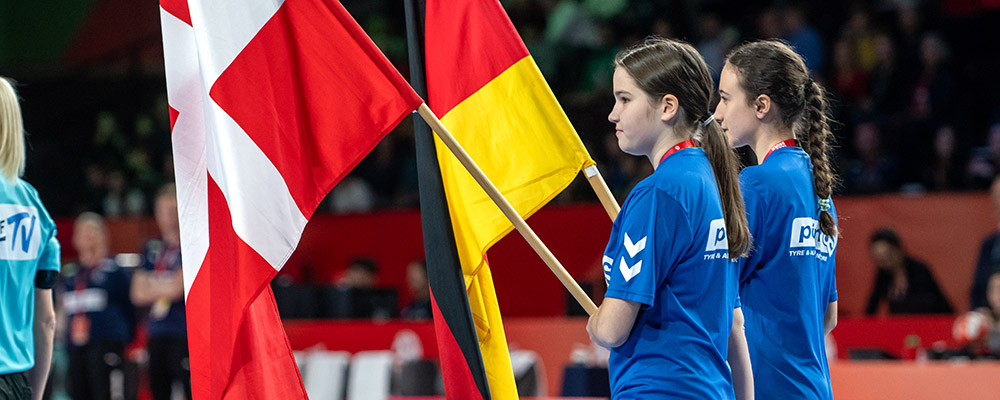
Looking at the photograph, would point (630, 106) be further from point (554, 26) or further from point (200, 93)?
point (554, 26)

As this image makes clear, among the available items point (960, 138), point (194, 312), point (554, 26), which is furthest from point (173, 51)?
point (554, 26)

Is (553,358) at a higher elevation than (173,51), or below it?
below

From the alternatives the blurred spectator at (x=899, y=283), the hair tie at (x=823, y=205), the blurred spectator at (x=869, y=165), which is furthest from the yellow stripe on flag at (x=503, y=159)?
the blurred spectator at (x=869, y=165)

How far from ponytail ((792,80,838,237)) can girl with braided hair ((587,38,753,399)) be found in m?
0.56

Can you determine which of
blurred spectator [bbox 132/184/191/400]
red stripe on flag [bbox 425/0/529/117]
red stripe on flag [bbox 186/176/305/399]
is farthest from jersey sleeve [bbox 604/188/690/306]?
blurred spectator [bbox 132/184/191/400]

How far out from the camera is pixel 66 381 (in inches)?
382

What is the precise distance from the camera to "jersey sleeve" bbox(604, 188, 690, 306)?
8.49 feet

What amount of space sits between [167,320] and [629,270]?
6837 millimetres

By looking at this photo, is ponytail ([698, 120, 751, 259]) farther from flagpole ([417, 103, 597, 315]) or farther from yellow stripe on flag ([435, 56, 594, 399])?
yellow stripe on flag ([435, 56, 594, 399])

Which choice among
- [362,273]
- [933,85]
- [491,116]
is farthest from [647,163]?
[491,116]

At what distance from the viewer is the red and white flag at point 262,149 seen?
10.9ft

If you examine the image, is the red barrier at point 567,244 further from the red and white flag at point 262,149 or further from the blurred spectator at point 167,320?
the red and white flag at point 262,149

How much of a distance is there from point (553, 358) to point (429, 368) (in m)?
0.99

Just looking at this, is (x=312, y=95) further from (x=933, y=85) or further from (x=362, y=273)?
(x=933, y=85)
